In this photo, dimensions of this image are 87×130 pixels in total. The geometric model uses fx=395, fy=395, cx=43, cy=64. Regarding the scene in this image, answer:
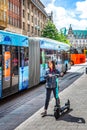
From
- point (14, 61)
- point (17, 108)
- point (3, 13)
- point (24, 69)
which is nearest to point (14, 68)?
point (14, 61)

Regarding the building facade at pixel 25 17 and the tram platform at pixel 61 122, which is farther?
the building facade at pixel 25 17

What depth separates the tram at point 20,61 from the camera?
15523 millimetres

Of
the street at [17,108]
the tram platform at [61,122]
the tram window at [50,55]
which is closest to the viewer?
the tram platform at [61,122]

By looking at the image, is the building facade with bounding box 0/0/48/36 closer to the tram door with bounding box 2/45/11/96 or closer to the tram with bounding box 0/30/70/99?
the tram with bounding box 0/30/70/99

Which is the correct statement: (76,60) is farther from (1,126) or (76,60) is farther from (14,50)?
(1,126)

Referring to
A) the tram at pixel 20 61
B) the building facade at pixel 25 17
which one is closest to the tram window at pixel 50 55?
the tram at pixel 20 61

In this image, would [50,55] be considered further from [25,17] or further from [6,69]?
[25,17]

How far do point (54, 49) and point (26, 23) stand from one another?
205ft

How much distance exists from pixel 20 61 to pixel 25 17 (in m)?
71.9

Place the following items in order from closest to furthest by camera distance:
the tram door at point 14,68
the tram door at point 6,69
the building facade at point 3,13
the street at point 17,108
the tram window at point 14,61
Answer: the street at point 17,108
the tram door at point 6,69
the tram door at point 14,68
the tram window at point 14,61
the building facade at point 3,13

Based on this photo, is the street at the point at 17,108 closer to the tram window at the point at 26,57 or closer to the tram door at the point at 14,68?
the tram door at the point at 14,68

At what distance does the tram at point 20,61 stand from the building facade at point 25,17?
4716 cm

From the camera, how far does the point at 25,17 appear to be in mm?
89375

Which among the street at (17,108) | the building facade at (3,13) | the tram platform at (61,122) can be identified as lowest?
the street at (17,108)
